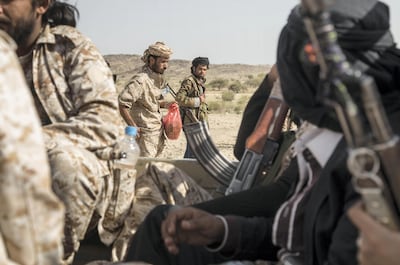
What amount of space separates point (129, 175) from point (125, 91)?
17.4 ft

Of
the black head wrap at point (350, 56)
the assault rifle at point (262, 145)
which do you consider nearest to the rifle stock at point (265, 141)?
the assault rifle at point (262, 145)

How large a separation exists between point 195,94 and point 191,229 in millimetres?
7911

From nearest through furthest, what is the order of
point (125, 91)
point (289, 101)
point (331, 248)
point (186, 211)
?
point (331, 248) → point (289, 101) → point (186, 211) → point (125, 91)

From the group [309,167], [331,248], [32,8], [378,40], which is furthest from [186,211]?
[32,8]

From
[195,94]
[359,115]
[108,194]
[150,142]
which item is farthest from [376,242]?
[195,94]

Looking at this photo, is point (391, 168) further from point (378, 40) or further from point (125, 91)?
point (125, 91)

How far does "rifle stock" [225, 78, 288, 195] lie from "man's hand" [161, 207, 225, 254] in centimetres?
95

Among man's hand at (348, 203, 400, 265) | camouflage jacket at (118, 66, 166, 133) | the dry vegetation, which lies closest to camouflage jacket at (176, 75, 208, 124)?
camouflage jacket at (118, 66, 166, 133)

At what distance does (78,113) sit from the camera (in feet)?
11.7

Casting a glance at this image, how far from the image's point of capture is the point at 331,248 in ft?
6.72

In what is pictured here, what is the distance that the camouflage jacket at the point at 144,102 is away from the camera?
899cm

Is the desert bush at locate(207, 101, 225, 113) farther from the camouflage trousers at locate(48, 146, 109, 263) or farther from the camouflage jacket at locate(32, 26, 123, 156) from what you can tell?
the camouflage trousers at locate(48, 146, 109, 263)

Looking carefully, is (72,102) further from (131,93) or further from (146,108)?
(146,108)

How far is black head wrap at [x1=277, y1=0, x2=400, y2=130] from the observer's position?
83.5 inches
